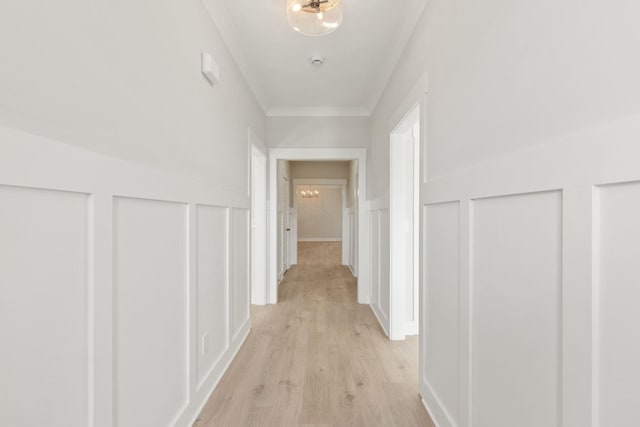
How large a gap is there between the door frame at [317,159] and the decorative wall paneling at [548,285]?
2.44m

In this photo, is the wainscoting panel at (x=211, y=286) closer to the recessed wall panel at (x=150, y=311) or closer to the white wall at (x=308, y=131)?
the recessed wall panel at (x=150, y=311)

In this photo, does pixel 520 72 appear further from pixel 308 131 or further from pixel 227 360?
pixel 308 131

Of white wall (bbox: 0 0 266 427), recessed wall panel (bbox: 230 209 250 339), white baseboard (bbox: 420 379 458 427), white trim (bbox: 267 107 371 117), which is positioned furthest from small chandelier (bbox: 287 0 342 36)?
white baseboard (bbox: 420 379 458 427)

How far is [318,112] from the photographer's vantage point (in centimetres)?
391

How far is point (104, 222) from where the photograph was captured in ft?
3.27

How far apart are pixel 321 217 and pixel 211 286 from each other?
1010cm

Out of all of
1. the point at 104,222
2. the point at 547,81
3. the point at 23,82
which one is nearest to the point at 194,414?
the point at 104,222

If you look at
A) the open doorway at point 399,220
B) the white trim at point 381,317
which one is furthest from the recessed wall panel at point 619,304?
the white trim at point 381,317

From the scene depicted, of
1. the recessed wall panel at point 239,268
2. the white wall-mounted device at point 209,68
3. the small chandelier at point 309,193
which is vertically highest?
the white wall-mounted device at point 209,68

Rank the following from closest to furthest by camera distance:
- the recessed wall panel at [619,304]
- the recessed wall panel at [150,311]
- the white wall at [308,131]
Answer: the recessed wall panel at [619,304], the recessed wall panel at [150,311], the white wall at [308,131]

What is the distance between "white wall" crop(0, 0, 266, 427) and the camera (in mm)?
743

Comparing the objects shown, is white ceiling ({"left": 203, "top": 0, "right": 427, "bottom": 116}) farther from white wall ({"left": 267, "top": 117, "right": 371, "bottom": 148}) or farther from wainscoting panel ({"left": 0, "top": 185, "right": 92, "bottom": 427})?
wainscoting panel ({"left": 0, "top": 185, "right": 92, "bottom": 427})

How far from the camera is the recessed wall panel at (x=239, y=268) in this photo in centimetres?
246

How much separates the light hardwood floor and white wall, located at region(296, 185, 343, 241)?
8.31 meters
